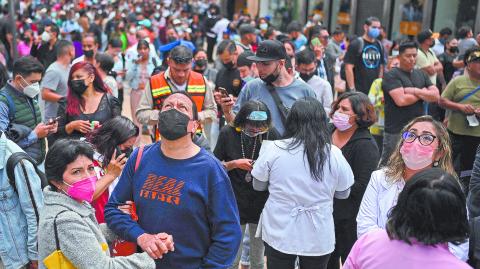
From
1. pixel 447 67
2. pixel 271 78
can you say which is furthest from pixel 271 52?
pixel 447 67

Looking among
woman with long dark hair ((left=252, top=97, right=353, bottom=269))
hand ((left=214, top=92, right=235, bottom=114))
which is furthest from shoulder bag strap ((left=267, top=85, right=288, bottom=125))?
woman with long dark hair ((left=252, top=97, right=353, bottom=269))

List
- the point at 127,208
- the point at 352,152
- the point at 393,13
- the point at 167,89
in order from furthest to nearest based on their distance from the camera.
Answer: the point at 393,13
the point at 167,89
the point at 352,152
the point at 127,208

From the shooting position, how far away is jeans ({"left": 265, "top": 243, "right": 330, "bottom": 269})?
3.75 meters

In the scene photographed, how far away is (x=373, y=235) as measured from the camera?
2441 mm

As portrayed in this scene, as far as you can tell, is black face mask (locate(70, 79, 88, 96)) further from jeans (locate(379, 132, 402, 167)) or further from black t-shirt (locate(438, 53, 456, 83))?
black t-shirt (locate(438, 53, 456, 83))

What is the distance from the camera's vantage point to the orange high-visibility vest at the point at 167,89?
5500mm

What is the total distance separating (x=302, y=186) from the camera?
361cm

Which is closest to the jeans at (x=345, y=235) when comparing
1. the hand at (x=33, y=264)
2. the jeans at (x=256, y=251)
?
the jeans at (x=256, y=251)

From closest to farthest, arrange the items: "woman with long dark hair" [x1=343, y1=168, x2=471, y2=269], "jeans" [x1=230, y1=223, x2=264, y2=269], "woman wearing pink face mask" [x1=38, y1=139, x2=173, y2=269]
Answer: "woman with long dark hair" [x1=343, y1=168, x2=471, y2=269] → "woman wearing pink face mask" [x1=38, y1=139, x2=173, y2=269] → "jeans" [x1=230, y1=223, x2=264, y2=269]

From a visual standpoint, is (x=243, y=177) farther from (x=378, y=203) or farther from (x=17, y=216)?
(x=17, y=216)

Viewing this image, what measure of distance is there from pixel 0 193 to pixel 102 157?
0.76m

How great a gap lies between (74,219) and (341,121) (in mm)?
2239

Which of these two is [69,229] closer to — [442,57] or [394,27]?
[442,57]

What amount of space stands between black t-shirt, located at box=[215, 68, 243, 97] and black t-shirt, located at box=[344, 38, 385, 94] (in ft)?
7.19
